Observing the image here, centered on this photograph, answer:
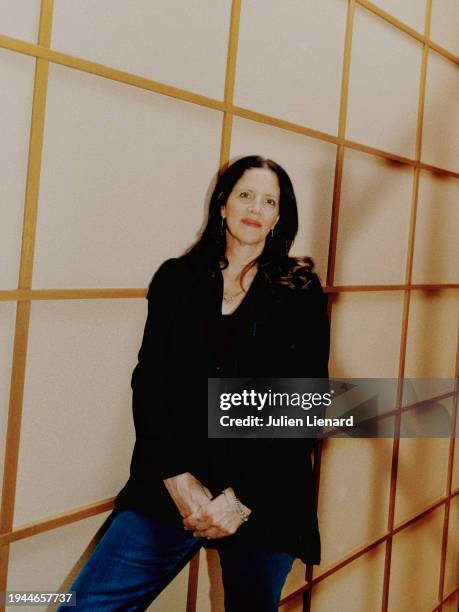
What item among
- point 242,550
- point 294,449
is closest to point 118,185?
point 294,449

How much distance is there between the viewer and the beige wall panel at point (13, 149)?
39.5 inches

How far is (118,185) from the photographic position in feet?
3.83

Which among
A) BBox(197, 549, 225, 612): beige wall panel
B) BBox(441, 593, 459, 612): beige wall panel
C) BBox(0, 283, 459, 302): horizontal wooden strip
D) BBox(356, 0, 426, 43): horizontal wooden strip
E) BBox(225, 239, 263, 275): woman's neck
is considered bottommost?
BBox(441, 593, 459, 612): beige wall panel

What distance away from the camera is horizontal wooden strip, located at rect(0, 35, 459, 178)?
1.02m

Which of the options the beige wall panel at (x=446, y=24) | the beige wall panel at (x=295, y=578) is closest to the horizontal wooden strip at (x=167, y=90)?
the beige wall panel at (x=446, y=24)

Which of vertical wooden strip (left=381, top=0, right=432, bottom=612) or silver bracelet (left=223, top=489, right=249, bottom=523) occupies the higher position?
vertical wooden strip (left=381, top=0, right=432, bottom=612)

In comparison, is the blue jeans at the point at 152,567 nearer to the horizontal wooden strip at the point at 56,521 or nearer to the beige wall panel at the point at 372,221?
the horizontal wooden strip at the point at 56,521

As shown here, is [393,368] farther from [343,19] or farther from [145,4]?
[145,4]

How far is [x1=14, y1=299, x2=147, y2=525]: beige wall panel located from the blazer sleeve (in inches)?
0.8

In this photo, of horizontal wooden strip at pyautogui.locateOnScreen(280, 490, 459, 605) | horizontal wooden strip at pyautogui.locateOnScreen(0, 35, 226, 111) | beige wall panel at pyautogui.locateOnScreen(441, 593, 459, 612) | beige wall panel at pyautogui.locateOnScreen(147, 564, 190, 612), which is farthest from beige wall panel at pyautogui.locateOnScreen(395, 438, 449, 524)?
horizontal wooden strip at pyautogui.locateOnScreen(0, 35, 226, 111)

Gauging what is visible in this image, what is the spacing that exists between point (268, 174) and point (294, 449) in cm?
61

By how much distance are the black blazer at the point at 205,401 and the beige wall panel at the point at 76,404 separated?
0.11 feet

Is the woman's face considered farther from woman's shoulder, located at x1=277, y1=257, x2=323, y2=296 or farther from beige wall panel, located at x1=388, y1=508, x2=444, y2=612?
beige wall panel, located at x1=388, y1=508, x2=444, y2=612

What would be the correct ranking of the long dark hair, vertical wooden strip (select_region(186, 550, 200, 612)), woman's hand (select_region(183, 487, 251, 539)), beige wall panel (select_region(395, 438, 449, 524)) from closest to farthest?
woman's hand (select_region(183, 487, 251, 539)) → the long dark hair → vertical wooden strip (select_region(186, 550, 200, 612)) → beige wall panel (select_region(395, 438, 449, 524))
